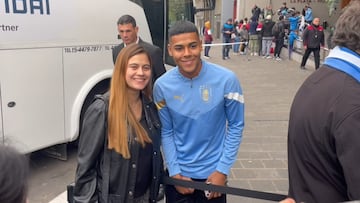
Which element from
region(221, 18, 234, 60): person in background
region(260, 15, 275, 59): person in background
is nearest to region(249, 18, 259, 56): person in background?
region(260, 15, 275, 59): person in background

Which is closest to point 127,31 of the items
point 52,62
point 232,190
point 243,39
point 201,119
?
point 52,62

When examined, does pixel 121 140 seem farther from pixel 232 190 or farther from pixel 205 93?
pixel 232 190

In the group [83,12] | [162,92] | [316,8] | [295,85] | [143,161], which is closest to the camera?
[143,161]

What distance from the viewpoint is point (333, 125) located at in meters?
1.61

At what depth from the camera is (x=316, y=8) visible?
26859 millimetres

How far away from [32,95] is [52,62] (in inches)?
17.9

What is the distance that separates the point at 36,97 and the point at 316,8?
25711 millimetres

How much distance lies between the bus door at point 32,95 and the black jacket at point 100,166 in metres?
1.96

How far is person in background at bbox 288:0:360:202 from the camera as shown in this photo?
1597mm

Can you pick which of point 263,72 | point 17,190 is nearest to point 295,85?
point 263,72

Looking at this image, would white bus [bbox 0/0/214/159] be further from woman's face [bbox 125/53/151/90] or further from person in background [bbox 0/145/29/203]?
person in background [bbox 0/145/29/203]

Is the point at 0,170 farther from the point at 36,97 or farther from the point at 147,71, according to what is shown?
the point at 36,97

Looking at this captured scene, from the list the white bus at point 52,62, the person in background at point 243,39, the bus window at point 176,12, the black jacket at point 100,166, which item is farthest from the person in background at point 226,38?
the black jacket at point 100,166

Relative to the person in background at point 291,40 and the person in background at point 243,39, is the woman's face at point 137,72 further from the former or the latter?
the person in background at point 243,39
